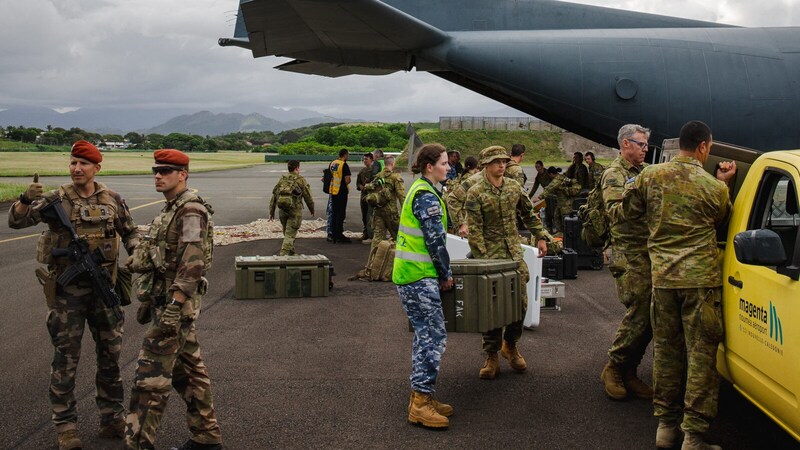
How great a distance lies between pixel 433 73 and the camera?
14422 mm

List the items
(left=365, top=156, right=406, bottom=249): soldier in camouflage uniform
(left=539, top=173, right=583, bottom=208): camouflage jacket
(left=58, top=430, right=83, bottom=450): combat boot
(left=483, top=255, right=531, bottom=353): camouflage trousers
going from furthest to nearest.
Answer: (left=539, top=173, right=583, bottom=208): camouflage jacket, (left=365, top=156, right=406, bottom=249): soldier in camouflage uniform, (left=483, top=255, right=531, bottom=353): camouflage trousers, (left=58, top=430, right=83, bottom=450): combat boot

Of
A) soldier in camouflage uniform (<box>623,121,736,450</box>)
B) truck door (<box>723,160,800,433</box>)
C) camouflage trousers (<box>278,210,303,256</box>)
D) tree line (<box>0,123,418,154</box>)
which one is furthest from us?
tree line (<box>0,123,418,154</box>)

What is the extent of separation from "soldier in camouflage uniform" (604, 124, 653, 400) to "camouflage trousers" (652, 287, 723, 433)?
0.74m

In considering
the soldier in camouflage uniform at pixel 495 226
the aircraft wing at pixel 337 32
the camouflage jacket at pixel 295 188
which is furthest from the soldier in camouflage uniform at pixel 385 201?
the soldier in camouflage uniform at pixel 495 226

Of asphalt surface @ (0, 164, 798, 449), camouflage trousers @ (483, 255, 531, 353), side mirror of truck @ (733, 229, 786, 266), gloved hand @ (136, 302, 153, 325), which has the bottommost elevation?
asphalt surface @ (0, 164, 798, 449)

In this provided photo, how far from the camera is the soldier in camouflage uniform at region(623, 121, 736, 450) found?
4535 millimetres

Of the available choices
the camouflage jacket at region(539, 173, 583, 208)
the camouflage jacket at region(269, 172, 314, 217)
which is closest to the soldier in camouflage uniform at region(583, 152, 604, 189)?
the camouflage jacket at region(539, 173, 583, 208)

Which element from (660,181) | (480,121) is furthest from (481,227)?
(480,121)

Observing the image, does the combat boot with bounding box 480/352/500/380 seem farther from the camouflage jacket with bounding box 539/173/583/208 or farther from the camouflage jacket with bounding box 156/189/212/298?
the camouflage jacket with bounding box 539/173/583/208

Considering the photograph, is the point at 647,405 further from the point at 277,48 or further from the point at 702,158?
the point at 277,48

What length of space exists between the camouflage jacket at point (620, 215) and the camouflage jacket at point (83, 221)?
371 cm

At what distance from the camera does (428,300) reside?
17.1 feet

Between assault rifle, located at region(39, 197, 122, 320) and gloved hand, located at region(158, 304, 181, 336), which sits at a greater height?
assault rifle, located at region(39, 197, 122, 320)

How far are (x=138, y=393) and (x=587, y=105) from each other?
33.9 feet
